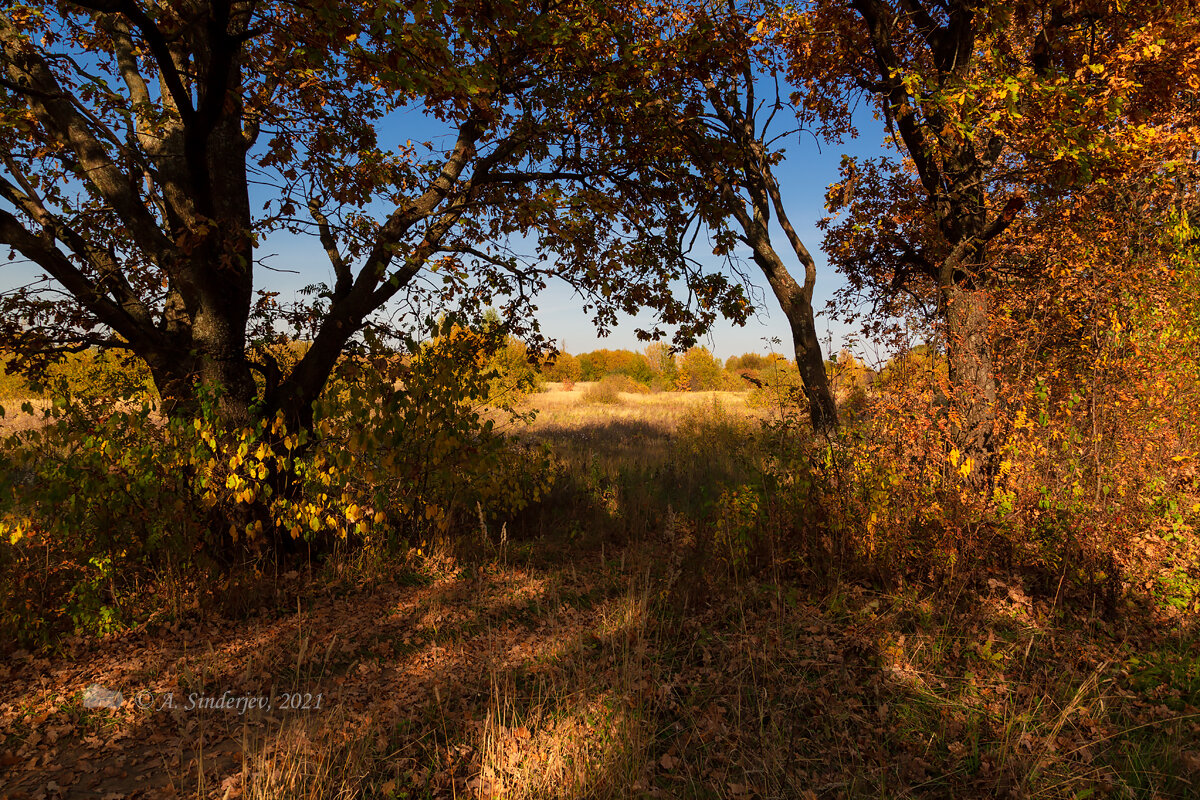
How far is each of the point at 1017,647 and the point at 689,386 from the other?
32292 millimetres

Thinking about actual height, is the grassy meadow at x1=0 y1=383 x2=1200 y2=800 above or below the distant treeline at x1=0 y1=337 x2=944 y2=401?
below

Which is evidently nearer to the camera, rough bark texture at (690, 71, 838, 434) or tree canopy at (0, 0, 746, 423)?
tree canopy at (0, 0, 746, 423)

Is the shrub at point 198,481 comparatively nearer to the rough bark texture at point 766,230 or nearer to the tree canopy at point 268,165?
the tree canopy at point 268,165

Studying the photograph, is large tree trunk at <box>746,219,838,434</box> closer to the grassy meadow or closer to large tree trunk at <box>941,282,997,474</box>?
large tree trunk at <box>941,282,997,474</box>

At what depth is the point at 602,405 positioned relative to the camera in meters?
25.4

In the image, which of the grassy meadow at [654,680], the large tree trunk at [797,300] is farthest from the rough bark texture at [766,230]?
the grassy meadow at [654,680]

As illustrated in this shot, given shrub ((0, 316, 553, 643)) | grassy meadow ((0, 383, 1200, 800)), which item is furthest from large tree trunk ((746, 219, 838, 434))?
shrub ((0, 316, 553, 643))

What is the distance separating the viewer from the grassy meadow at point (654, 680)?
290 cm

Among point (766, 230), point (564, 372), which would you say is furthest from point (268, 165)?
point (564, 372)

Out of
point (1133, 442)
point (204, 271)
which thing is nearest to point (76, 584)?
point (204, 271)

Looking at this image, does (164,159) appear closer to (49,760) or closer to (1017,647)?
(49,760)

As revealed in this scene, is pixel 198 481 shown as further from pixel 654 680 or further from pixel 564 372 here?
pixel 564 372

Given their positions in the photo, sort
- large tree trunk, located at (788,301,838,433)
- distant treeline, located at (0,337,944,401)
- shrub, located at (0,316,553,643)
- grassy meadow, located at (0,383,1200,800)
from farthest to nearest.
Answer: large tree trunk, located at (788,301,838,433), distant treeline, located at (0,337,944,401), shrub, located at (0,316,553,643), grassy meadow, located at (0,383,1200,800)

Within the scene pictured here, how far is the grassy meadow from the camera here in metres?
2.90
